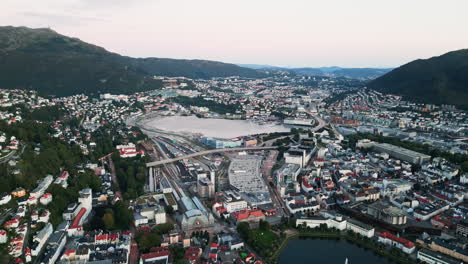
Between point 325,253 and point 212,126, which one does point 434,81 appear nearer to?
point 212,126

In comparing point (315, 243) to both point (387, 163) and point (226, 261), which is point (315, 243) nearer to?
point (226, 261)

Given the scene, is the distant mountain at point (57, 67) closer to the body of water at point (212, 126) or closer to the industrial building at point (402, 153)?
the body of water at point (212, 126)

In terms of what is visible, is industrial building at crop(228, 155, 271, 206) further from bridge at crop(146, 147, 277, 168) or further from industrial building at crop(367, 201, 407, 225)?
industrial building at crop(367, 201, 407, 225)

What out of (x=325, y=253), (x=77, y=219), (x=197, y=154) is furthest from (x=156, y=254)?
(x=197, y=154)

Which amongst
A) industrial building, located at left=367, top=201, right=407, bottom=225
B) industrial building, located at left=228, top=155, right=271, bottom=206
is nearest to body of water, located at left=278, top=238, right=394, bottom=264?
industrial building, located at left=367, top=201, right=407, bottom=225

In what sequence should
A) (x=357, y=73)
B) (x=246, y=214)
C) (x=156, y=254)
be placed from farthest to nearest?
(x=357, y=73), (x=246, y=214), (x=156, y=254)

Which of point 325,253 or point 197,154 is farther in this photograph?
point 197,154
